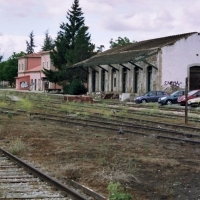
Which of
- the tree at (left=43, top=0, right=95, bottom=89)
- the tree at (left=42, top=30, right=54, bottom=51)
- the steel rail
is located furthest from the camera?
the tree at (left=42, top=30, right=54, bottom=51)

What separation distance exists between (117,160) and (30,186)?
3139mm

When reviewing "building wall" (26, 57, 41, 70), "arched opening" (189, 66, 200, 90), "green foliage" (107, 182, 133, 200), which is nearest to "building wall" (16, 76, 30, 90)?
"building wall" (26, 57, 41, 70)

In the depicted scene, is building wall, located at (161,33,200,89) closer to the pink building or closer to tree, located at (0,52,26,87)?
the pink building

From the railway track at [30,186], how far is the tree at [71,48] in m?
62.8

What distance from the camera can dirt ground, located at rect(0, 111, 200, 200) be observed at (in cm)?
870

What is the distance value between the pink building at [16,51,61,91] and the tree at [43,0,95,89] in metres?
9.84

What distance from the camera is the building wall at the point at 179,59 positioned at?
175ft

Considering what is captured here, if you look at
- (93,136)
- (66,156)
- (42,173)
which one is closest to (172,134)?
(93,136)

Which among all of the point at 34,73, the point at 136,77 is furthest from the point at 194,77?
the point at 34,73

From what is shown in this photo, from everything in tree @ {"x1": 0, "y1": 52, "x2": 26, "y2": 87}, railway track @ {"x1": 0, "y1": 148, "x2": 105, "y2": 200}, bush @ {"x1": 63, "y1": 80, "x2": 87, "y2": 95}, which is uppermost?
tree @ {"x1": 0, "y1": 52, "x2": 26, "y2": 87}

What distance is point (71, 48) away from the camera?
8044 cm

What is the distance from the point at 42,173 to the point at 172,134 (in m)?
9.48

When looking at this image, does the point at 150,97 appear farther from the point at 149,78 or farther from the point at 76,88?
the point at 76,88

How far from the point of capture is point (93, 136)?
16.9m
